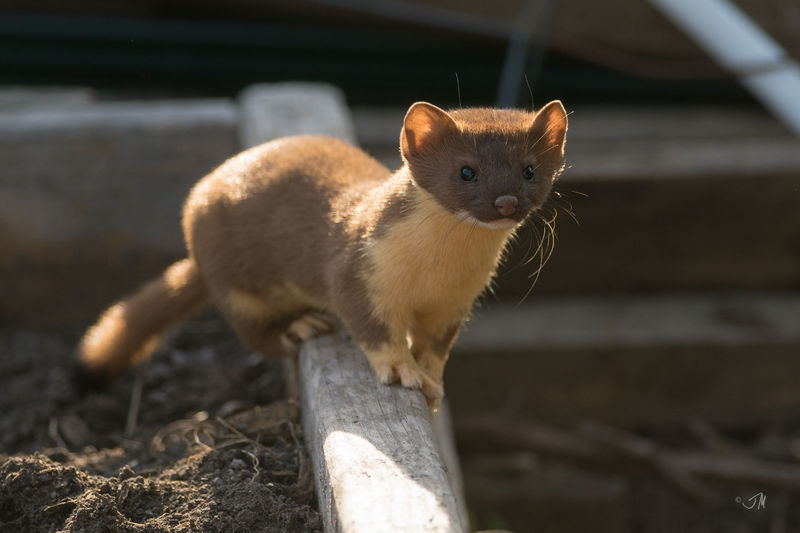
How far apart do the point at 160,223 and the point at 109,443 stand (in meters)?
1.31

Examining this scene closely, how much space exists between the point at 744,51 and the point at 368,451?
343 centimetres

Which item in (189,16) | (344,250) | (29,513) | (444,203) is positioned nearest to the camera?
(29,513)

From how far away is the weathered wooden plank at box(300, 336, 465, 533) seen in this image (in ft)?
5.44

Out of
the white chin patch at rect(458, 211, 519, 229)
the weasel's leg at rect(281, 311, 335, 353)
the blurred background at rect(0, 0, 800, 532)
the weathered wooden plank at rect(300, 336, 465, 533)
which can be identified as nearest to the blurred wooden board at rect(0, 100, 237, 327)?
the blurred background at rect(0, 0, 800, 532)

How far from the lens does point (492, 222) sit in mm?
2277

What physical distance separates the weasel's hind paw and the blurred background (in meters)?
0.99

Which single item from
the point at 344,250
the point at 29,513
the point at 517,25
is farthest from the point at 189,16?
the point at 29,513

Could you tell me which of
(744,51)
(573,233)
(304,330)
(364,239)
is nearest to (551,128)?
(364,239)

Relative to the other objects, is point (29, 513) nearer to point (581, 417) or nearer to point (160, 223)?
point (160, 223)

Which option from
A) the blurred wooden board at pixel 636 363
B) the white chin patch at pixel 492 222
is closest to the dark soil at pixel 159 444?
the white chin patch at pixel 492 222

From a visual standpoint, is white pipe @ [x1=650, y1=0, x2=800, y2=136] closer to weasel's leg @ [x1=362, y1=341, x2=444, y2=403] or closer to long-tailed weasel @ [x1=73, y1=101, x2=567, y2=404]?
long-tailed weasel @ [x1=73, y1=101, x2=567, y2=404]

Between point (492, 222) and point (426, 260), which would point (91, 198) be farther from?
point (492, 222)

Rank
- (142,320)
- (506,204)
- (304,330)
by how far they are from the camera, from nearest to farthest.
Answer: (506,204) < (304,330) < (142,320)

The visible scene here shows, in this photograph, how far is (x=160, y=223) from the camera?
4.01 m
